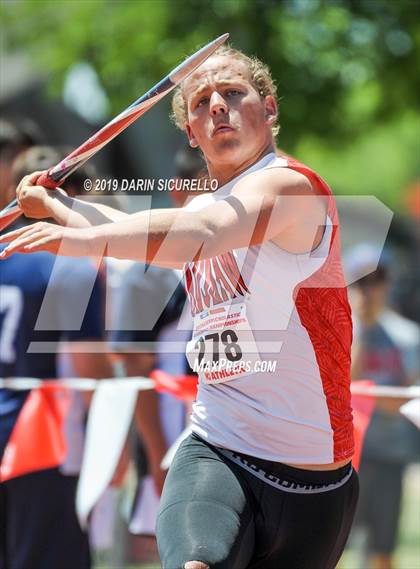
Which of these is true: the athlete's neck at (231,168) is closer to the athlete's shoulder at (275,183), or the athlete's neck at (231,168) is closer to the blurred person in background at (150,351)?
the athlete's shoulder at (275,183)

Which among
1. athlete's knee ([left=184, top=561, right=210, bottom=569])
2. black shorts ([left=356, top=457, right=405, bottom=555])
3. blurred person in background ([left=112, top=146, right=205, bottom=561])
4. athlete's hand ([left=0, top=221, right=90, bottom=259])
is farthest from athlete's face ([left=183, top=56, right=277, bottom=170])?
black shorts ([left=356, top=457, right=405, bottom=555])

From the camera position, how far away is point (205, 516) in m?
3.14

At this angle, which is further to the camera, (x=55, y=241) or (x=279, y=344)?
(x=279, y=344)

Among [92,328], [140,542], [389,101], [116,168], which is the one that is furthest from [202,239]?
[116,168]

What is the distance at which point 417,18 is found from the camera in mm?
9789

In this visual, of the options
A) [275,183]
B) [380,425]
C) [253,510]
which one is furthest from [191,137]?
[380,425]

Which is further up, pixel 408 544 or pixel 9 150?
pixel 9 150

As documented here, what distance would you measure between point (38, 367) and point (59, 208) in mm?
2096

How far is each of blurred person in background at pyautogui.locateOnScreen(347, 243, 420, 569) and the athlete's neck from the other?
3543mm

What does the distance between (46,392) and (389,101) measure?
20.4ft

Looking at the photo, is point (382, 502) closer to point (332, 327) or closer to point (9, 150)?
point (9, 150)

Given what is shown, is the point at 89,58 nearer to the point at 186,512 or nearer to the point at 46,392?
the point at 46,392

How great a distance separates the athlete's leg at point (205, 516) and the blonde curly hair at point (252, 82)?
1.08 m

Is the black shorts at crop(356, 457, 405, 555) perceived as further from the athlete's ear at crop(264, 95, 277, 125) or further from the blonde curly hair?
the athlete's ear at crop(264, 95, 277, 125)
